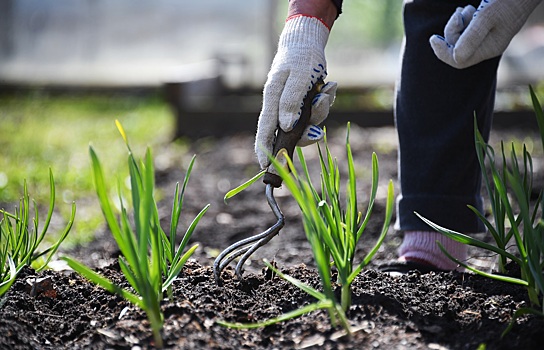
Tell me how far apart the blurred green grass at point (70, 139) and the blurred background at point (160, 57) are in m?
0.03

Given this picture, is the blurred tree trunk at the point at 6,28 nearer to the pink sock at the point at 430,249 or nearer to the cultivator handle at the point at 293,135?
the pink sock at the point at 430,249

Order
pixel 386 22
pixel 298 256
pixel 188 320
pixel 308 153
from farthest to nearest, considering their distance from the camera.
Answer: pixel 386 22 → pixel 308 153 → pixel 298 256 → pixel 188 320

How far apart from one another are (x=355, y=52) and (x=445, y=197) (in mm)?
5513

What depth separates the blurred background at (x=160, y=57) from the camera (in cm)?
629

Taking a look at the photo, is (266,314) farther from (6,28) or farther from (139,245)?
(6,28)

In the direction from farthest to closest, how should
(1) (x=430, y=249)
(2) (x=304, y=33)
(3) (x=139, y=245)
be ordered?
(1) (x=430, y=249) → (2) (x=304, y=33) → (3) (x=139, y=245)

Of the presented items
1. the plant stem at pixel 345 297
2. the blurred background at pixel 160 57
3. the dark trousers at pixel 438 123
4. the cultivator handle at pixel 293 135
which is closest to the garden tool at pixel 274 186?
the cultivator handle at pixel 293 135

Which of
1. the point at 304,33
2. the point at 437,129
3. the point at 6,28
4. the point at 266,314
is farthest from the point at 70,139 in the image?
the point at 266,314

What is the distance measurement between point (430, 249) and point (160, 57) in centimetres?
627

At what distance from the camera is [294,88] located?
171 cm

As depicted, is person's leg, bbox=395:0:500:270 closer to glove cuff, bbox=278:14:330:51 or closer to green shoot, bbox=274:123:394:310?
glove cuff, bbox=278:14:330:51

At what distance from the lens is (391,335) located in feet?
4.40

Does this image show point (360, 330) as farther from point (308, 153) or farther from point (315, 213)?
point (308, 153)

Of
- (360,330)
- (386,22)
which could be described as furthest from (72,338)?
(386,22)
